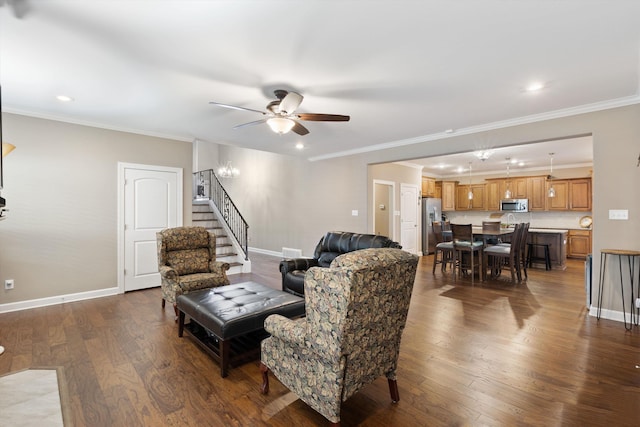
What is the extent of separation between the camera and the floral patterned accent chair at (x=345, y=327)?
1.56 meters

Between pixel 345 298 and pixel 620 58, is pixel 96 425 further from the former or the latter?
pixel 620 58

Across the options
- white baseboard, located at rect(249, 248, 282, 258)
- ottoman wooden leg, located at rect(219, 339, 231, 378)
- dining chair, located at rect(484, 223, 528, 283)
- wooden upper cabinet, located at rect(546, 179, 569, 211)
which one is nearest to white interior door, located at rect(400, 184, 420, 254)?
dining chair, located at rect(484, 223, 528, 283)

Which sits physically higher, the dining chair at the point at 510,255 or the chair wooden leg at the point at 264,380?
the dining chair at the point at 510,255

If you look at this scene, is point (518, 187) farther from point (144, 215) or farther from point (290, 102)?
point (144, 215)

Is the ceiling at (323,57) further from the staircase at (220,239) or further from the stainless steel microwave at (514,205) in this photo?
the stainless steel microwave at (514,205)

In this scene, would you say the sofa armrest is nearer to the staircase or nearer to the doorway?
the staircase

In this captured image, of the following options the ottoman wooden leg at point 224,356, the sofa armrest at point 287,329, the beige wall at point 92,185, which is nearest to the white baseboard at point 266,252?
the beige wall at point 92,185

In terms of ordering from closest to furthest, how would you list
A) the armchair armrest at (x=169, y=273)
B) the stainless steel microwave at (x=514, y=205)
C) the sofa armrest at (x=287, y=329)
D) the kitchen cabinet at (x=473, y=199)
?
1. the sofa armrest at (x=287, y=329)
2. the armchair armrest at (x=169, y=273)
3. the stainless steel microwave at (x=514, y=205)
4. the kitchen cabinet at (x=473, y=199)

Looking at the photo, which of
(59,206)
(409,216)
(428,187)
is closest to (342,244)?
(59,206)

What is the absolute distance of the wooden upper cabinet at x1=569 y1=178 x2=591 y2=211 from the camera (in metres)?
7.75

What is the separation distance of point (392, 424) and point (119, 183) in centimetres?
497

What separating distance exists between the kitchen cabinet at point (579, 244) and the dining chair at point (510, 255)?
3421 mm

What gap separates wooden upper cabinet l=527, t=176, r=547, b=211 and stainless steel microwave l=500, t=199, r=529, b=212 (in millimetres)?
148

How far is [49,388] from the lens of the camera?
2211 mm
